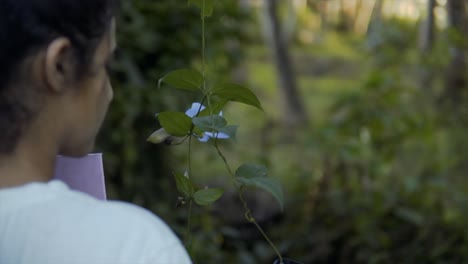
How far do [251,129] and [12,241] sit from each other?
341cm

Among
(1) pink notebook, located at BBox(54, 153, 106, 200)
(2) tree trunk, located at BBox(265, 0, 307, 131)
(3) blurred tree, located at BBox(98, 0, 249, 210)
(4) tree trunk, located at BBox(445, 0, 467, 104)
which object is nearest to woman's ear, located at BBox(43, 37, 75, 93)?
(1) pink notebook, located at BBox(54, 153, 106, 200)

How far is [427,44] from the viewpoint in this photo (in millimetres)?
2787

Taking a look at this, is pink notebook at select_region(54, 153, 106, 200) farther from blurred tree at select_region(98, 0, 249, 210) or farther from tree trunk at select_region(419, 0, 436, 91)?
tree trunk at select_region(419, 0, 436, 91)

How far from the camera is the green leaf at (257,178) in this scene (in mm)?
697

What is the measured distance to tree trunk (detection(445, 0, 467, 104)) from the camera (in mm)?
2555

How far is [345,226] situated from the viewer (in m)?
2.58

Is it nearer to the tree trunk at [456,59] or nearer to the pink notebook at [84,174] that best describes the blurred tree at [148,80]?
the tree trunk at [456,59]

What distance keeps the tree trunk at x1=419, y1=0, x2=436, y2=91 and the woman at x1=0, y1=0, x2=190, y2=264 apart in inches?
89.4

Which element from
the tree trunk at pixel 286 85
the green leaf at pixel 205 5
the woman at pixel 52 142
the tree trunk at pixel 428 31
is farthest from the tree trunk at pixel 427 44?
the woman at pixel 52 142

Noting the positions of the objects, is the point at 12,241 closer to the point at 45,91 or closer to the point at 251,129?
the point at 45,91

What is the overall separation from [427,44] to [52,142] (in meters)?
2.42

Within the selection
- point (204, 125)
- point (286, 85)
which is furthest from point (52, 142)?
point (286, 85)

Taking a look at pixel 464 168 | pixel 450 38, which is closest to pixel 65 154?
pixel 450 38

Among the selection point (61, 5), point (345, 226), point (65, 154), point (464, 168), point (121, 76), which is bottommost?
point (345, 226)
